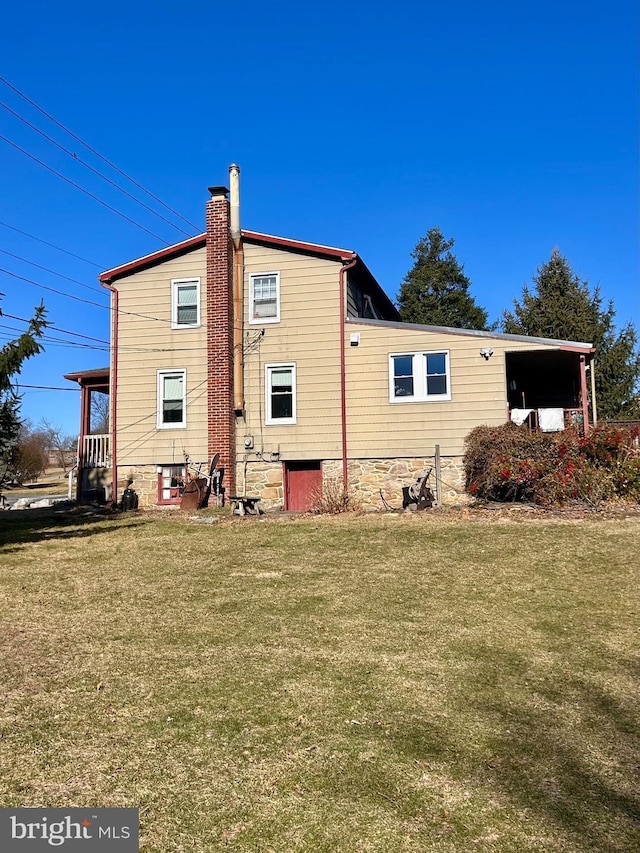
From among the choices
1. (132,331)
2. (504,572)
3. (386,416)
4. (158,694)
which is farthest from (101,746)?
(132,331)

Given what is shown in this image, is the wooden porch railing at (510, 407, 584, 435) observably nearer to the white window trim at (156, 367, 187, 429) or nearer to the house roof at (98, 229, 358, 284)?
the house roof at (98, 229, 358, 284)

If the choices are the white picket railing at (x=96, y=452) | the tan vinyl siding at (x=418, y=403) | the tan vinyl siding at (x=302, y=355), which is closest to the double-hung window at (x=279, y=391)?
the tan vinyl siding at (x=302, y=355)

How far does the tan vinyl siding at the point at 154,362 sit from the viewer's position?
1619cm

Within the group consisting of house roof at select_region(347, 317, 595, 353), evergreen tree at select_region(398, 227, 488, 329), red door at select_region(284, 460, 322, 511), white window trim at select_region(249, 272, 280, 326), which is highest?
evergreen tree at select_region(398, 227, 488, 329)

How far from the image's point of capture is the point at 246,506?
1405 centimetres

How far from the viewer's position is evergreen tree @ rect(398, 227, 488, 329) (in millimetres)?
39281

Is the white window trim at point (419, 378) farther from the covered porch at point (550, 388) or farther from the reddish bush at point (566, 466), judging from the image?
the reddish bush at point (566, 466)

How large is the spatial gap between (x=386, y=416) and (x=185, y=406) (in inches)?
220

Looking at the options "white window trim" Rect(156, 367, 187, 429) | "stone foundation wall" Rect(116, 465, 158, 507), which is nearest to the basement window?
"stone foundation wall" Rect(116, 465, 158, 507)

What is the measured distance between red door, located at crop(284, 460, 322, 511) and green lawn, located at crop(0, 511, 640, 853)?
7218 millimetres

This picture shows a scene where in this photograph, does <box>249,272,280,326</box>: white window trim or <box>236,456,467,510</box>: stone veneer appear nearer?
<box>236,456,467,510</box>: stone veneer

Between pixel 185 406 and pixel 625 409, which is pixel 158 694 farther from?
pixel 625 409

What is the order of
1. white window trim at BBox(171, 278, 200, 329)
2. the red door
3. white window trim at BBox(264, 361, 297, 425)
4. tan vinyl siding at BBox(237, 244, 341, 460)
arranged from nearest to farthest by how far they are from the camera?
tan vinyl siding at BBox(237, 244, 341, 460), the red door, white window trim at BBox(264, 361, 297, 425), white window trim at BBox(171, 278, 200, 329)

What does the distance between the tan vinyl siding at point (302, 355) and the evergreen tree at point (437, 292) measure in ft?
79.3
